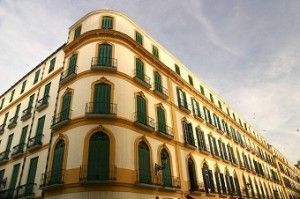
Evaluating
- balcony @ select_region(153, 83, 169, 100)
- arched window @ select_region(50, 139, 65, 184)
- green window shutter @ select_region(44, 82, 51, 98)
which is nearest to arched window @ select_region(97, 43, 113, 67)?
balcony @ select_region(153, 83, 169, 100)

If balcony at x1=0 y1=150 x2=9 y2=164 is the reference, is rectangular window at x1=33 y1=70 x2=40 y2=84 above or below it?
above

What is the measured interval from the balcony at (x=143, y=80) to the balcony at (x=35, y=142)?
968 centimetres

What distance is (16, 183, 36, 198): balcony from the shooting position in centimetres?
2089

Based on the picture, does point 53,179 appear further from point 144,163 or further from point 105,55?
point 105,55

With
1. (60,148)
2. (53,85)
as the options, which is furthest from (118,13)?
(60,148)

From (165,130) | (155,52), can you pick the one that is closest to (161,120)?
(165,130)

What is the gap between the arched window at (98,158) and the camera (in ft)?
55.7

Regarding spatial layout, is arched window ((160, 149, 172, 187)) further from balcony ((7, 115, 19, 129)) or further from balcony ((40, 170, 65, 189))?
balcony ((7, 115, 19, 129))

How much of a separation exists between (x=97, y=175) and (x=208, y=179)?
48.3 feet

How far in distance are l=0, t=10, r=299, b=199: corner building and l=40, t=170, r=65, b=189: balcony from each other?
0.31 ft

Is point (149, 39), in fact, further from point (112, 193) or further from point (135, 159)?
point (112, 193)

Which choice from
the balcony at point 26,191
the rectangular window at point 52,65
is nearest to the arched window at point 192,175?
the balcony at point 26,191

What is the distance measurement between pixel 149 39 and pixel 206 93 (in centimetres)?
1400

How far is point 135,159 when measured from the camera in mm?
19156
